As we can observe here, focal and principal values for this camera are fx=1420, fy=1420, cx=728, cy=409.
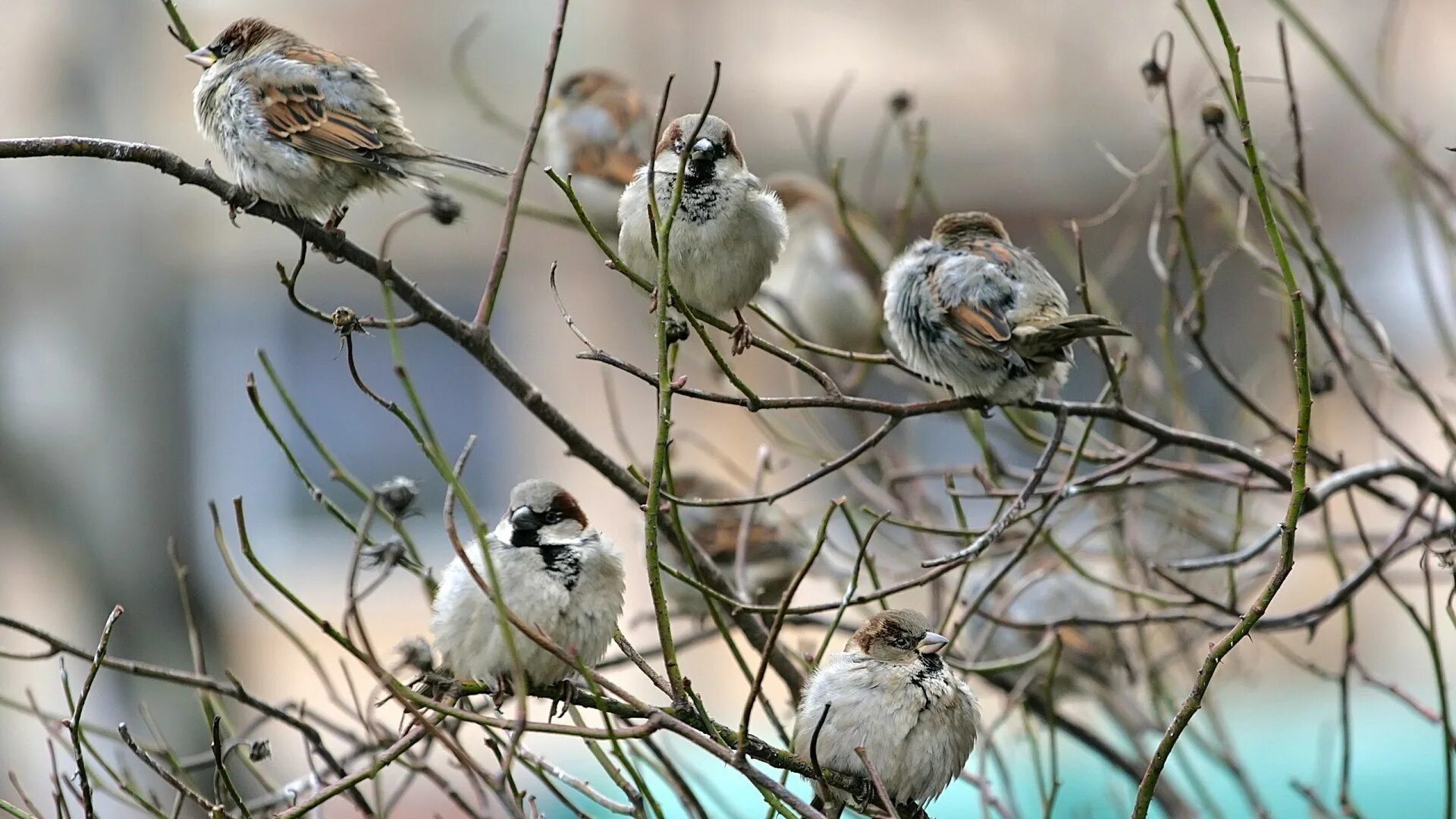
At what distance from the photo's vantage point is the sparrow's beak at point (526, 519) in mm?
2395

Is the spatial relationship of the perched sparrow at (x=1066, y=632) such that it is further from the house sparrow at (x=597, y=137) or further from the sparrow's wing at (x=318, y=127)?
the sparrow's wing at (x=318, y=127)

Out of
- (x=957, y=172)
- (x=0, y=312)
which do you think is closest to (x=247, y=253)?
(x=0, y=312)

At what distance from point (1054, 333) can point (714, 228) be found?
62 cm

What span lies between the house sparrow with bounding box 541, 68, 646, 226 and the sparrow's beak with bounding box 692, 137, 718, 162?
5.97ft

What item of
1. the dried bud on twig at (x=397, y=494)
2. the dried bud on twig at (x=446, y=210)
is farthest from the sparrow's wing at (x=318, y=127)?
the dried bud on twig at (x=397, y=494)

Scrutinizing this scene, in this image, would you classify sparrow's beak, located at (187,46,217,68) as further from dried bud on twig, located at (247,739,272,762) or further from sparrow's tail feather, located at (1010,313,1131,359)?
sparrow's tail feather, located at (1010,313,1131,359)

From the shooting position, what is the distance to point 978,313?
8.66 feet

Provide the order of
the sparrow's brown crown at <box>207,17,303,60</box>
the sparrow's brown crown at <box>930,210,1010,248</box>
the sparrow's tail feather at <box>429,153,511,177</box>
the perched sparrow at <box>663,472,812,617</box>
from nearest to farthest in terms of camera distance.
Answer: the sparrow's tail feather at <box>429,153,511,177</box> < the sparrow's brown crown at <box>930,210,1010,248</box> < the sparrow's brown crown at <box>207,17,303,60</box> < the perched sparrow at <box>663,472,812,617</box>

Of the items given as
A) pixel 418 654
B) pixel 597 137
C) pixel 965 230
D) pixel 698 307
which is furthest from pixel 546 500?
pixel 597 137

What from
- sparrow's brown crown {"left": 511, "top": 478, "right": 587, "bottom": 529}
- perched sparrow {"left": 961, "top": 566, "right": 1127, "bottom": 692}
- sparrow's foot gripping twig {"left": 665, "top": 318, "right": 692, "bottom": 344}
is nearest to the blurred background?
perched sparrow {"left": 961, "top": 566, "right": 1127, "bottom": 692}

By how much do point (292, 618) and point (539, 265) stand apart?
2.70 meters

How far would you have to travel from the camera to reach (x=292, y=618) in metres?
8.89

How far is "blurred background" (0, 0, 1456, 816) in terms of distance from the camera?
21.9 ft

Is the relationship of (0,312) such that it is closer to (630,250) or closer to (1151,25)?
(630,250)
